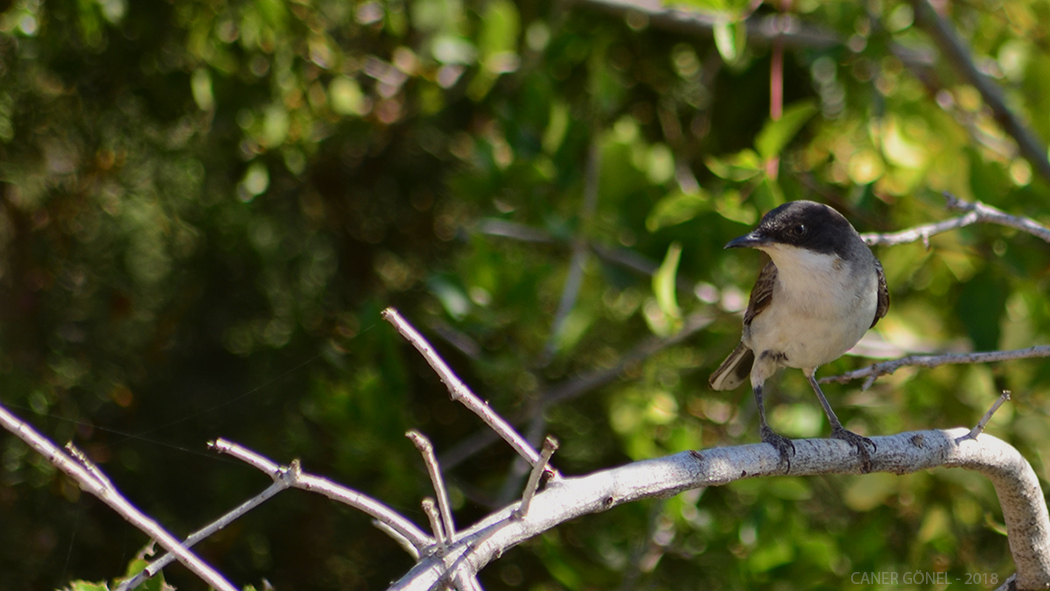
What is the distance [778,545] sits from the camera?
3.20 m

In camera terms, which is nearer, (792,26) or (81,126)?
(81,126)

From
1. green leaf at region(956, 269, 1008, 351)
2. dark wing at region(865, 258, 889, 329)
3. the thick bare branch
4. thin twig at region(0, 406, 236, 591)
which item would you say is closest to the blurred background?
green leaf at region(956, 269, 1008, 351)

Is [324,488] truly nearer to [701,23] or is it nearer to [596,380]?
[596,380]

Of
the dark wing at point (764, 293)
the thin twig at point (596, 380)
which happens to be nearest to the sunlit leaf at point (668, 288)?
the dark wing at point (764, 293)

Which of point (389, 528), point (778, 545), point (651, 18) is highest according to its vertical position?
point (651, 18)

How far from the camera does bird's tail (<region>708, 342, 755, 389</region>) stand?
2980 mm

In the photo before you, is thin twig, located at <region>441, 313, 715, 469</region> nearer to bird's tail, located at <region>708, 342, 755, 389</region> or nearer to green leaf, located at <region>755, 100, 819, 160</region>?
bird's tail, located at <region>708, 342, 755, 389</region>

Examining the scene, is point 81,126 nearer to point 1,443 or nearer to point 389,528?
point 1,443

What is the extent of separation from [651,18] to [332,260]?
1983 millimetres

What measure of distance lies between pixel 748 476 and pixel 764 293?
919mm

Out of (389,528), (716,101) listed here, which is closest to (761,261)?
(716,101)

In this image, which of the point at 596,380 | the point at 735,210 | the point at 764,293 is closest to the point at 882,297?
the point at 764,293

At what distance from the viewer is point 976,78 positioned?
3936mm

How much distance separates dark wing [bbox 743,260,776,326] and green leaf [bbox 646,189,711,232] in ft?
1.58
